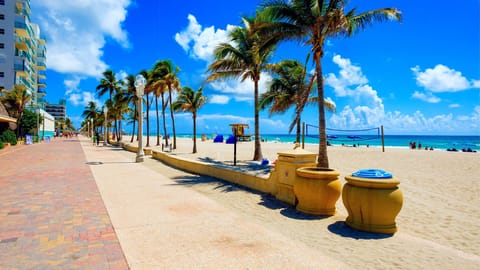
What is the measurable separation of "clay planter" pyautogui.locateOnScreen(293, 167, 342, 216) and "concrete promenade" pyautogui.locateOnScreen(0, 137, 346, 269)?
1184 mm

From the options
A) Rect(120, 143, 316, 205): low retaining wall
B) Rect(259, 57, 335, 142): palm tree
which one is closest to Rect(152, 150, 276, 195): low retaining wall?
Rect(120, 143, 316, 205): low retaining wall

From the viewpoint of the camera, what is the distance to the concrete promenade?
11.0 ft

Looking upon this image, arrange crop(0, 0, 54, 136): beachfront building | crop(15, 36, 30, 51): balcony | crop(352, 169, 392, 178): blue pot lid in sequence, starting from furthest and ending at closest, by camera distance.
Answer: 1. crop(15, 36, 30, 51): balcony
2. crop(0, 0, 54, 136): beachfront building
3. crop(352, 169, 392, 178): blue pot lid

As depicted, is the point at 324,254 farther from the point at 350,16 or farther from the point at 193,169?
the point at 350,16

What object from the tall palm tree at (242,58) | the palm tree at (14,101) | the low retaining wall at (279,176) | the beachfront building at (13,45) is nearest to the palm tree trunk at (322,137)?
the low retaining wall at (279,176)

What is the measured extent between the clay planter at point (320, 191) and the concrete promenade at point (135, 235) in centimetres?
118

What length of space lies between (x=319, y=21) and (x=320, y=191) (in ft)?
23.0

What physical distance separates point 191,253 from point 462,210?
6531 mm

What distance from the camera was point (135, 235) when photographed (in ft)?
13.8

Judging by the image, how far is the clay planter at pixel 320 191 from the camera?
5.30 meters

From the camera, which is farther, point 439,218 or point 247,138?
point 247,138

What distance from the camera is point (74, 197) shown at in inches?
259

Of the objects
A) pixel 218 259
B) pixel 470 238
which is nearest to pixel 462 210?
pixel 470 238

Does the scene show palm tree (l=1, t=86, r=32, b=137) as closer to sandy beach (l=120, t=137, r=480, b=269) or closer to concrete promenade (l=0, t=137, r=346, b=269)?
concrete promenade (l=0, t=137, r=346, b=269)
